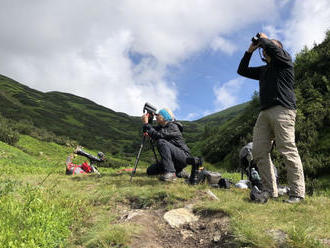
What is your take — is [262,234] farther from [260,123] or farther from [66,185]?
[66,185]


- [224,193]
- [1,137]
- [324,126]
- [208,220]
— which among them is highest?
[324,126]

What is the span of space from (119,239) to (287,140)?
368 centimetres

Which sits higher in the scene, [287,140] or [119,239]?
[287,140]

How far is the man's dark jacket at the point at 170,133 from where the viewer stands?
6992 mm

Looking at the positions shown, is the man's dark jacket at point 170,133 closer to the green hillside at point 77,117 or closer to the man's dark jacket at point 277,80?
the man's dark jacket at point 277,80

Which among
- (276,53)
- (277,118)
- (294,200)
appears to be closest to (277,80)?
(276,53)

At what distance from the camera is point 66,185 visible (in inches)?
265

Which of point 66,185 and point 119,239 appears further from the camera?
point 66,185

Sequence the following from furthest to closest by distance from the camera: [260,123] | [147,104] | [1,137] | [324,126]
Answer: [1,137] → [324,126] → [147,104] → [260,123]

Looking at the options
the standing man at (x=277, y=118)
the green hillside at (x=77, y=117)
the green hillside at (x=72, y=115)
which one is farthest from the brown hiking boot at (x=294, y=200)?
the green hillside at (x=72, y=115)

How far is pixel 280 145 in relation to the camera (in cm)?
485

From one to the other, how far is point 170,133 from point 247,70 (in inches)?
110

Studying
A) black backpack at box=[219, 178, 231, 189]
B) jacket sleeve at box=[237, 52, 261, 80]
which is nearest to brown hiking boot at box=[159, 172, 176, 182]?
black backpack at box=[219, 178, 231, 189]

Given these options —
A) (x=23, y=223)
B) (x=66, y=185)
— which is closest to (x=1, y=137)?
(x=66, y=185)
